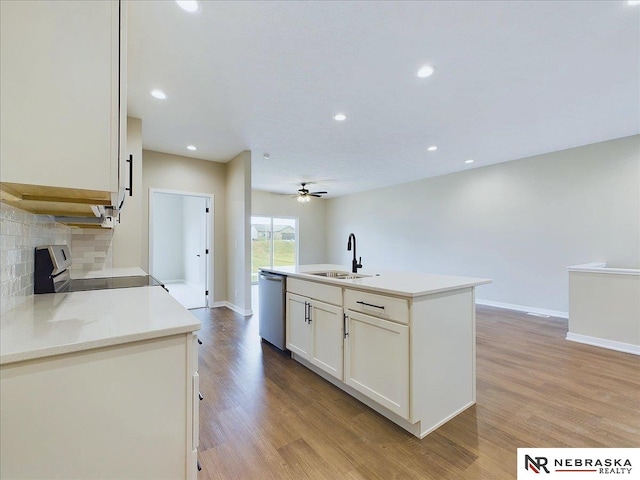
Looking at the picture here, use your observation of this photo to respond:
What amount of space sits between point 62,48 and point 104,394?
3.41 ft

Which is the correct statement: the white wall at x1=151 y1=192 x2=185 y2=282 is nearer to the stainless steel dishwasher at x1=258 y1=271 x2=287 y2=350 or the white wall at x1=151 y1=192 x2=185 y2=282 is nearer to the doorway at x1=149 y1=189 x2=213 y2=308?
the doorway at x1=149 y1=189 x2=213 y2=308

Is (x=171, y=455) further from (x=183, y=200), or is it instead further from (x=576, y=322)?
(x=183, y=200)

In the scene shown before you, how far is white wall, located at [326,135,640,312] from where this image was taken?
4027mm

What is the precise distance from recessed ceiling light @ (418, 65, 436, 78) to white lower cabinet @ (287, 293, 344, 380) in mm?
2097

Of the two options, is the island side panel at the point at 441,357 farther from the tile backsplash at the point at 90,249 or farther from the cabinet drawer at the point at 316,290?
the tile backsplash at the point at 90,249

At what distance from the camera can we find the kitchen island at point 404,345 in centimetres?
171

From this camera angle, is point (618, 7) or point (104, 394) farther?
point (618, 7)

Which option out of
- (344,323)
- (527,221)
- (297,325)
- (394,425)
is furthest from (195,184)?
(527,221)

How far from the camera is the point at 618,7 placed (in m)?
1.77

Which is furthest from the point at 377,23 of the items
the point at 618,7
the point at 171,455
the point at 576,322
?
the point at 576,322

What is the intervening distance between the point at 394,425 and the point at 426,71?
2.73 m

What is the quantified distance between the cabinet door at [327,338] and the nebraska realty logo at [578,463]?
3.89 feet

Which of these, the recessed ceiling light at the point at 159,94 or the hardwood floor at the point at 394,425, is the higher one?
the recessed ceiling light at the point at 159,94

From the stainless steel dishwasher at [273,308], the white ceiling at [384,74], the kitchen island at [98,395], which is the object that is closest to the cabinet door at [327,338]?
the stainless steel dishwasher at [273,308]
